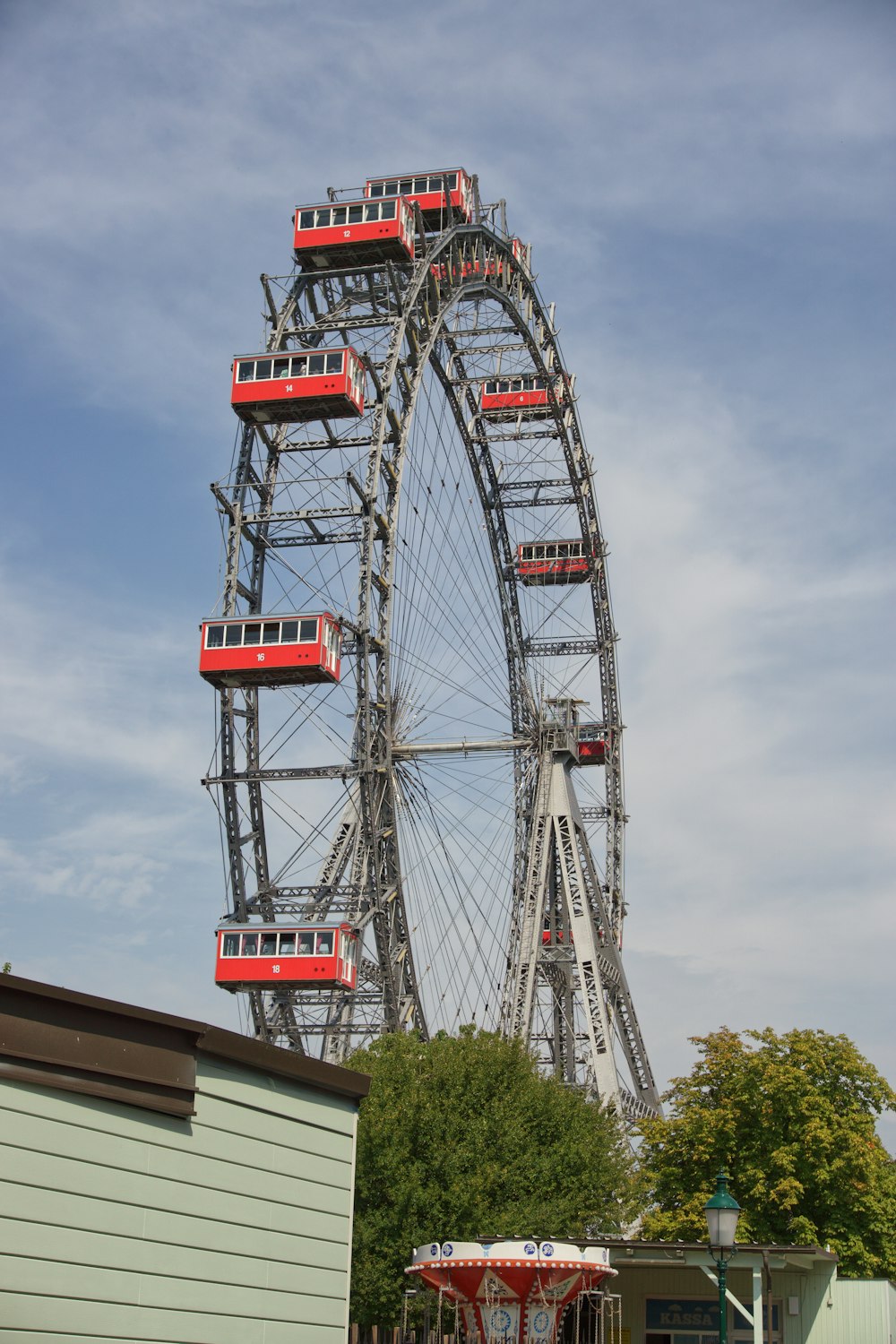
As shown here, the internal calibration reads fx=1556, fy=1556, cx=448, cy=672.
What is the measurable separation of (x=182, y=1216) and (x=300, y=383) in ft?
107

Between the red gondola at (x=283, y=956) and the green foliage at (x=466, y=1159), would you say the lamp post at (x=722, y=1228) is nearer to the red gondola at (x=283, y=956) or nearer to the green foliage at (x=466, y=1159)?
the green foliage at (x=466, y=1159)

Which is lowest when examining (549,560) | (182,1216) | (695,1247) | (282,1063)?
(695,1247)

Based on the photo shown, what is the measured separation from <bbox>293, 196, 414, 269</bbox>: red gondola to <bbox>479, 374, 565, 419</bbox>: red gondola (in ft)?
33.9

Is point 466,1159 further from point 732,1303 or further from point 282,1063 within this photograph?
point 282,1063

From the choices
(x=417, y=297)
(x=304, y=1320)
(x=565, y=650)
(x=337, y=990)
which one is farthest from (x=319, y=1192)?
(x=565, y=650)

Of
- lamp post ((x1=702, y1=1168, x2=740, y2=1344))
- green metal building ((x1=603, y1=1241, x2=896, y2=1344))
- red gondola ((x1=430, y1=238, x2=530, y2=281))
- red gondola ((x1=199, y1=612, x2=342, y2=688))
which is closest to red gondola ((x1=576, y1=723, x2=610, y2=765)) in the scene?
red gondola ((x1=430, y1=238, x2=530, y2=281))

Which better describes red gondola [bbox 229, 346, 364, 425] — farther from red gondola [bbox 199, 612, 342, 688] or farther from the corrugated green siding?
the corrugated green siding

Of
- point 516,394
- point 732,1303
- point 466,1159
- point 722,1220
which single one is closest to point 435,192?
point 516,394

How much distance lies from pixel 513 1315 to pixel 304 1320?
6.09 m

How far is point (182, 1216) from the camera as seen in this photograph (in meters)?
13.7

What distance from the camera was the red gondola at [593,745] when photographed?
2635 inches

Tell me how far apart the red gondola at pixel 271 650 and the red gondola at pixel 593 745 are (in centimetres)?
2667

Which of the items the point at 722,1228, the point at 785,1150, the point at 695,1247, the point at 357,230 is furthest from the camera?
the point at 357,230

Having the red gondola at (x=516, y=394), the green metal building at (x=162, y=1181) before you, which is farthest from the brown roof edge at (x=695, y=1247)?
the red gondola at (x=516, y=394)
